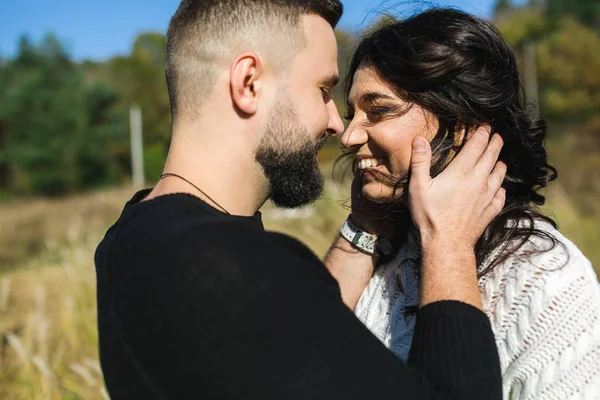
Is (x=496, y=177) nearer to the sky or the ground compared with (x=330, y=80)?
nearer to the ground

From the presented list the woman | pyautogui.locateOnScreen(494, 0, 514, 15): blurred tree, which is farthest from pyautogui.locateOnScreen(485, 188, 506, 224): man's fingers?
pyautogui.locateOnScreen(494, 0, 514, 15): blurred tree

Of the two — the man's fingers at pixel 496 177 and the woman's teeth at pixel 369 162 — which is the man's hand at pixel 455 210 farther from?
the woman's teeth at pixel 369 162

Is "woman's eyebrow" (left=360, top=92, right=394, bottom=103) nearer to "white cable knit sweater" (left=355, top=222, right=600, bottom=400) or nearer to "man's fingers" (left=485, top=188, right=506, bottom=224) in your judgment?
"man's fingers" (left=485, top=188, right=506, bottom=224)

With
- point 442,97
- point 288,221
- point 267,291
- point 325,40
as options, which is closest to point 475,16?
point 442,97

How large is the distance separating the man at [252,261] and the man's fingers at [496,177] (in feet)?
0.06

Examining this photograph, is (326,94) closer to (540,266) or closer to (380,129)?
(380,129)

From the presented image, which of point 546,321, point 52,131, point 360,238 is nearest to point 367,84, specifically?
point 360,238

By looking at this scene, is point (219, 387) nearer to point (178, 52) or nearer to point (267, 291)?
point (267, 291)

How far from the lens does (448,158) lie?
2354mm

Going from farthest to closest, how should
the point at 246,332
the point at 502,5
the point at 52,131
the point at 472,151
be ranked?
the point at 502,5 → the point at 52,131 → the point at 472,151 → the point at 246,332

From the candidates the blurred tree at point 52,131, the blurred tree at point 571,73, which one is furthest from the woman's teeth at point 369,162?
the blurred tree at point 571,73

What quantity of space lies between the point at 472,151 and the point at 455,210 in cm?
26

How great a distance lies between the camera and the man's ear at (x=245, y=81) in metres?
1.88

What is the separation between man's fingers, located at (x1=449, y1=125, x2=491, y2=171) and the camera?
205 centimetres
